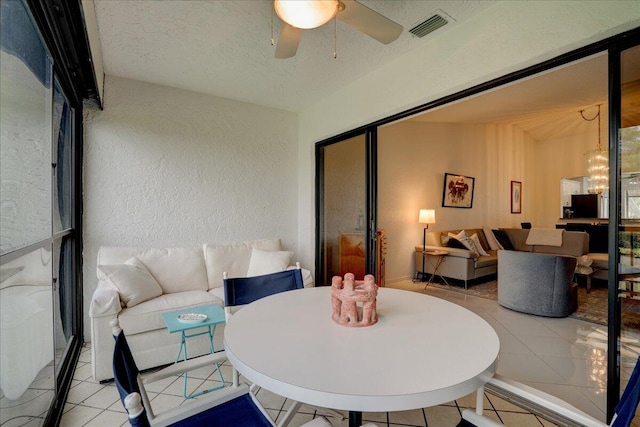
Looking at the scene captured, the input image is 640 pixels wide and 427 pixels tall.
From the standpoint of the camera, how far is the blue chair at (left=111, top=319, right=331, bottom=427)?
3.19ft

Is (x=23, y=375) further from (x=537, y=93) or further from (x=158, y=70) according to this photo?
(x=537, y=93)

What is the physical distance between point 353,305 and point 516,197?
25.7ft

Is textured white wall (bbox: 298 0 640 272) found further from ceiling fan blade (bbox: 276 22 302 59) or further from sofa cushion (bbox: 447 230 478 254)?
sofa cushion (bbox: 447 230 478 254)

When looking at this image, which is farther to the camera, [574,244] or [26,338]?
[574,244]

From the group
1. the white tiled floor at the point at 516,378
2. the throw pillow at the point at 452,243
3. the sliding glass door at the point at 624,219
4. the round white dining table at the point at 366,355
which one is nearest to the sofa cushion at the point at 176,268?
the white tiled floor at the point at 516,378

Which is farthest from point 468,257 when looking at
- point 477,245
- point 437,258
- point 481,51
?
point 481,51

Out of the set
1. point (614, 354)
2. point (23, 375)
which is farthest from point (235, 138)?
point (614, 354)

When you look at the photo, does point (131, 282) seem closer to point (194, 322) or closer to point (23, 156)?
point (194, 322)

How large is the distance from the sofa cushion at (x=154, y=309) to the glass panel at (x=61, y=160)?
82cm

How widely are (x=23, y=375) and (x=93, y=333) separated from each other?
91cm

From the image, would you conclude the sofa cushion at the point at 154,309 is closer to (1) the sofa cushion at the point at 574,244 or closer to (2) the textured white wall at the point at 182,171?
(2) the textured white wall at the point at 182,171

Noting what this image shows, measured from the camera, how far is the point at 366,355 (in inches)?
38.9

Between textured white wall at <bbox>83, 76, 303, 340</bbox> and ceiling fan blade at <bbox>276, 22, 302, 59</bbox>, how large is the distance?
1979mm

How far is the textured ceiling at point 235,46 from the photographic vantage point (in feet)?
6.76
